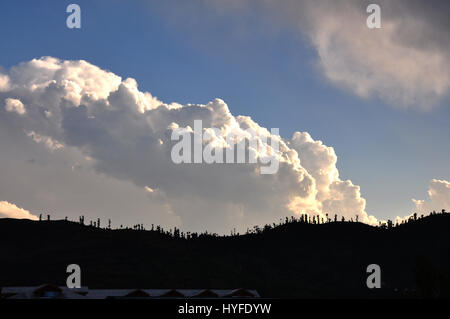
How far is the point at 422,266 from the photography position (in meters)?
169
